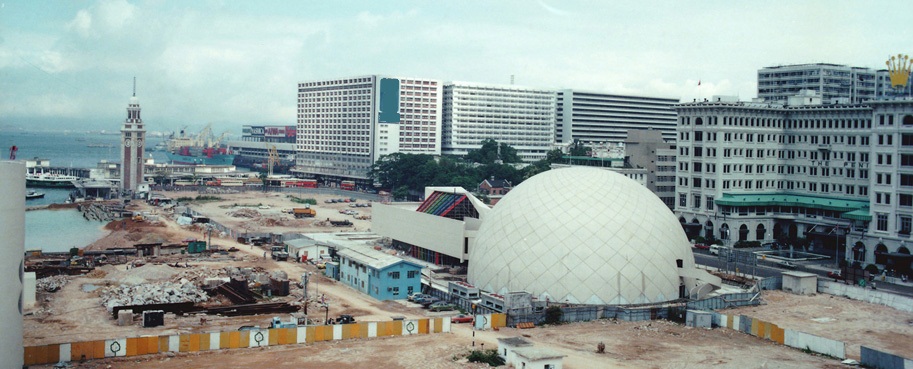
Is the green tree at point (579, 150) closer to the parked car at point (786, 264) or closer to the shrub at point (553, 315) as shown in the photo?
the parked car at point (786, 264)

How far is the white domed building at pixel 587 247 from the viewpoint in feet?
156

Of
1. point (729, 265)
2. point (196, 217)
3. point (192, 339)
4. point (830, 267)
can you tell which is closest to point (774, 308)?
point (729, 265)

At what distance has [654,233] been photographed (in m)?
50.0

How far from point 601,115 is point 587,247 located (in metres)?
133

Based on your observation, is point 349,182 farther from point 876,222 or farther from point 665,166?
point 876,222

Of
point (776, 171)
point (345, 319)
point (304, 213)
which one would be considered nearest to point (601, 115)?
point (304, 213)

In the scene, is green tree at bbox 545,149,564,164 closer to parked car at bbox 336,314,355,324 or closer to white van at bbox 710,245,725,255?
white van at bbox 710,245,725,255

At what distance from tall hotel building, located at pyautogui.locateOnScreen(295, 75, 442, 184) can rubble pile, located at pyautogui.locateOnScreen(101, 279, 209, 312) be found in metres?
108

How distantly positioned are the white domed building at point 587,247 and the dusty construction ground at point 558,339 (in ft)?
11.3

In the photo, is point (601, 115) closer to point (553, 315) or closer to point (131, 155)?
point (131, 155)

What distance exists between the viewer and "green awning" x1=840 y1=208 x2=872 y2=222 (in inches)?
2562

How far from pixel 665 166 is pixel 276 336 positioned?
Answer: 69038mm

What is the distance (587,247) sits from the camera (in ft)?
158

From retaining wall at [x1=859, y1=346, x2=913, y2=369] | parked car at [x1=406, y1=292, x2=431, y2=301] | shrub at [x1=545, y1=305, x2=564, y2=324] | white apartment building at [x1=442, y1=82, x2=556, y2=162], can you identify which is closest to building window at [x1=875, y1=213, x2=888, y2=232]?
retaining wall at [x1=859, y1=346, x2=913, y2=369]
